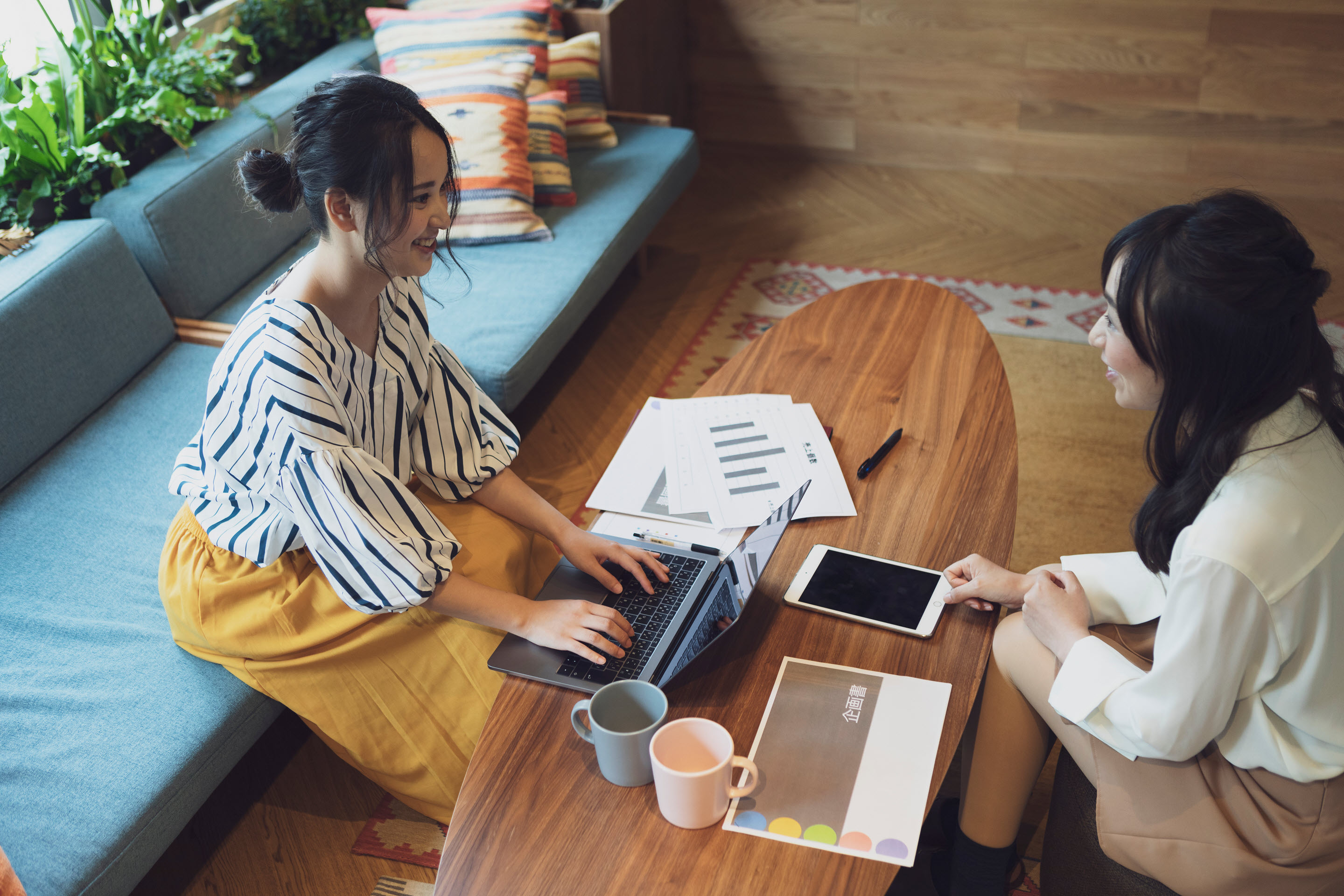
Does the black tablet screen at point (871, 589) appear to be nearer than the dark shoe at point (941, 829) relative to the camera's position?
Yes

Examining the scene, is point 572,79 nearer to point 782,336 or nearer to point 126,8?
point 126,8

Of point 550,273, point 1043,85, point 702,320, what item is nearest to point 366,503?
point 550,273

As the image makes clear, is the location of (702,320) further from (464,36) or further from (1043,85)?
(1043,85)

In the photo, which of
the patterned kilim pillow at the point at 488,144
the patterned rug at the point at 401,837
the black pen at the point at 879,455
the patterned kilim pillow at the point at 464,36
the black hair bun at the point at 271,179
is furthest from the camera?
the patterned kilim pillow at the point at 464,36

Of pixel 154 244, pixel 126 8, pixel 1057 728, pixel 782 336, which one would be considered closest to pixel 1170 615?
pixel 1057 728

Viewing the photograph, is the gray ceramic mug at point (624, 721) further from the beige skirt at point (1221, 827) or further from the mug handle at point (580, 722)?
the beige skirt at point (1221, 827)

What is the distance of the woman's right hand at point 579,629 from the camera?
1270mm

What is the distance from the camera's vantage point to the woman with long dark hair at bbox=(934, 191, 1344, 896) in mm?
1066

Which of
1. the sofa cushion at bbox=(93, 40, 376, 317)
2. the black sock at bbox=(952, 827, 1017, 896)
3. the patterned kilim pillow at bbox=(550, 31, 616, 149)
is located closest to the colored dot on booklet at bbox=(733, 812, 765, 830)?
the black sock at bbox=(952, 827, 1017, 896)

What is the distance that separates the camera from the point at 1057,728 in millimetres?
1317

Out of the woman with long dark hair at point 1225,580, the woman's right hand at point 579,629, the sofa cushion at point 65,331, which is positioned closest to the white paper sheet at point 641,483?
the woman's right hand at point 579,629

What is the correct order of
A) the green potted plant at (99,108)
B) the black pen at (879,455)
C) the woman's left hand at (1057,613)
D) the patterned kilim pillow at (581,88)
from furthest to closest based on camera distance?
the patterned kilim pillow at (581,88) → the green potted plant at (99,108) → the black pen at (879,455) → the woman's left hand at (1057,613)

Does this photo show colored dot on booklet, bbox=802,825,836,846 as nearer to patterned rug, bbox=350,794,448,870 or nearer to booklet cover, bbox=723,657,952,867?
booklet cover, bbox=723,657,952,867

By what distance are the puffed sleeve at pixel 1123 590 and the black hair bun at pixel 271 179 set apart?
3.75 ft
